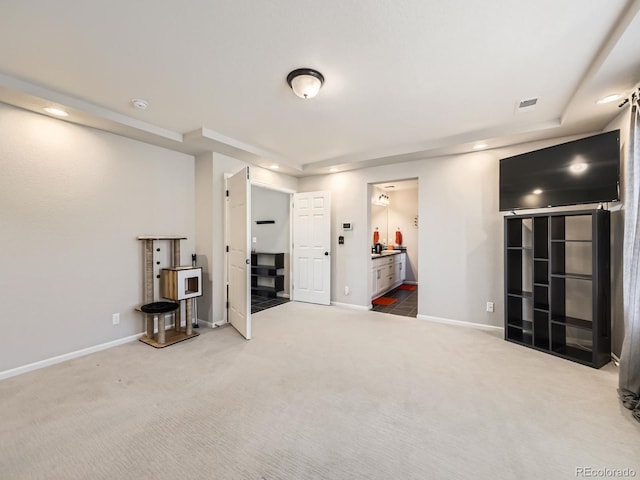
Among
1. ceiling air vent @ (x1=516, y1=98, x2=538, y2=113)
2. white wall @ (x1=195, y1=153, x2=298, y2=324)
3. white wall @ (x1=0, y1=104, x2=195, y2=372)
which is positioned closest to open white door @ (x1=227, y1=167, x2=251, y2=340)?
white wall @ (x1=195, y1=153, x2=298, y2=324)

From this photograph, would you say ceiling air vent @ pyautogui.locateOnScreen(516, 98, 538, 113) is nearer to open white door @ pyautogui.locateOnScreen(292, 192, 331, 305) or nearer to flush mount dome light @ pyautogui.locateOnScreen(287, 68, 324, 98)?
flush mount dome light @ pyautogui.locateOnScreen(287, 68, 324, 98)

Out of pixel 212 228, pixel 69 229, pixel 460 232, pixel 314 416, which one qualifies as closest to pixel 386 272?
pixel 460 232

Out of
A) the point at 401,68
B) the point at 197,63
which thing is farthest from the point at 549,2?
the point at 197,63

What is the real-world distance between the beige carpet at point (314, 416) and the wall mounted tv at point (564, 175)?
1.69 metres

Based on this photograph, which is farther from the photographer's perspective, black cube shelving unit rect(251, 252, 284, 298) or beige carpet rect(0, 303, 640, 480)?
black cube shelving unit rect(251, 252, 284, 298)

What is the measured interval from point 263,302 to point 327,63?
4335 mm

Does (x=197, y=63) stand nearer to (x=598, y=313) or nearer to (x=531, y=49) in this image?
(x=531, y=49)

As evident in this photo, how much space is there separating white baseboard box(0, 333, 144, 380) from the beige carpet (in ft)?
0.31

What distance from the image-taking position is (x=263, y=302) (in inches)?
214

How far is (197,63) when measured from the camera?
213cm

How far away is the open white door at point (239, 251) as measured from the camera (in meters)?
3.46

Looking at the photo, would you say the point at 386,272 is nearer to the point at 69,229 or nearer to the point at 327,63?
the point at 327,63
